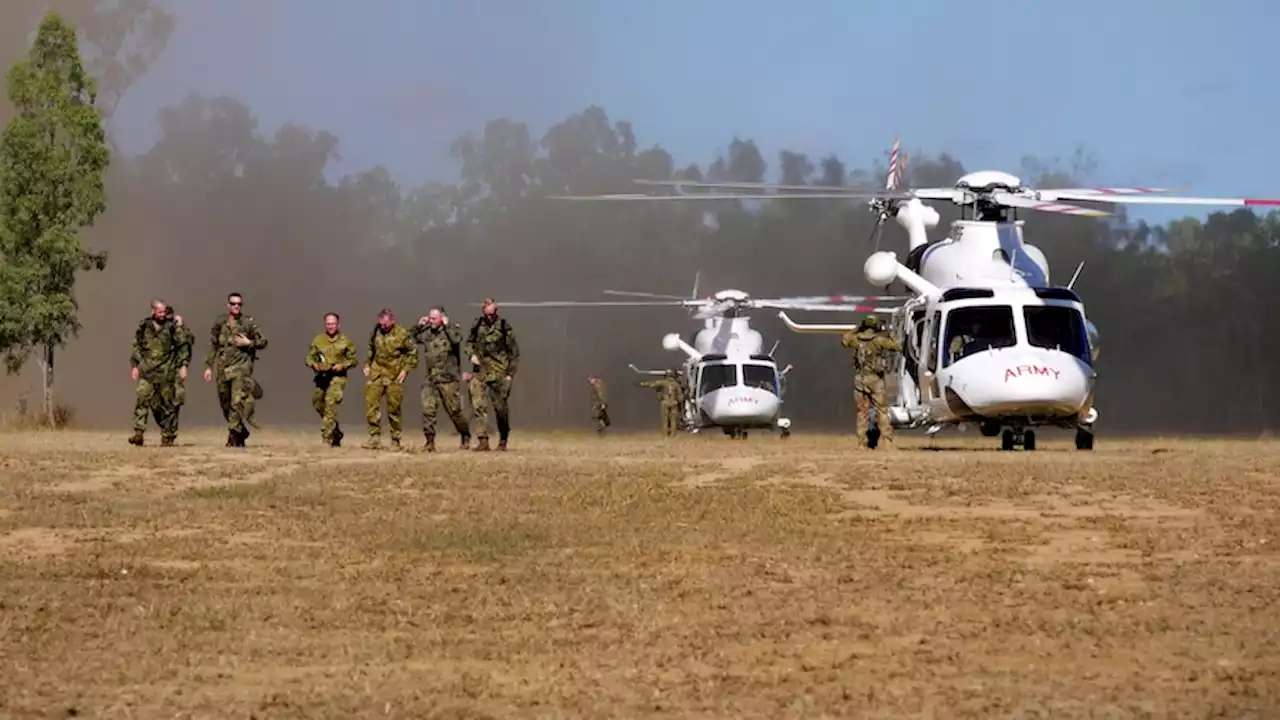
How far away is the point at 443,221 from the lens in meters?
77.4

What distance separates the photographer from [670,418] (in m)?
43.9

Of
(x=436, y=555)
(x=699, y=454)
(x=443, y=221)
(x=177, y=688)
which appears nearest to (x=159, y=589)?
(x=436, y=555)

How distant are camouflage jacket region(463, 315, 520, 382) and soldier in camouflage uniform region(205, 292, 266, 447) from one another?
2.50m

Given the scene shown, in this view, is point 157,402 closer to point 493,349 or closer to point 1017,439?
point 493,349

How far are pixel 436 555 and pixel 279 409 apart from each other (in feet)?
199

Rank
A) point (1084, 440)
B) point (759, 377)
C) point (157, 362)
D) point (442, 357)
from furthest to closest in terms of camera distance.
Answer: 1. point (759, 377)
2. point (1084, 440)
3. point (442, 357)
4. point (157, 362)

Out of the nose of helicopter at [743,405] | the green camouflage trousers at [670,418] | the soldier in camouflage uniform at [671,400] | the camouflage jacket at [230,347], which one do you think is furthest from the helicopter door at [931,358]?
the green camouflage trousers at [670,418]

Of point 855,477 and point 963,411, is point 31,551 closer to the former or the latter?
point 855,477

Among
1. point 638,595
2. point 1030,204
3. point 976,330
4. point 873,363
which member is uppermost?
point 1030,204

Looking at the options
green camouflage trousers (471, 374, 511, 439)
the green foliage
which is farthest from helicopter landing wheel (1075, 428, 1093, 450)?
the green foliage

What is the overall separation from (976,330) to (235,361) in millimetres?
9029

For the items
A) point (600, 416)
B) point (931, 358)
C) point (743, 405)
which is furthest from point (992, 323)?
point (600, 416)

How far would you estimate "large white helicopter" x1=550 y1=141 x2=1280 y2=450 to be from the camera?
23328 millimetres

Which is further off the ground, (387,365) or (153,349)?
(153,349)
